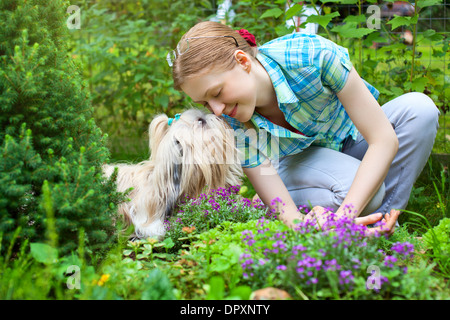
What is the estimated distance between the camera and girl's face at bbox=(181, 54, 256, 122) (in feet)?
7.54

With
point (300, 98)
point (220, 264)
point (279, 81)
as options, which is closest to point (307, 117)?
point (300, 98)

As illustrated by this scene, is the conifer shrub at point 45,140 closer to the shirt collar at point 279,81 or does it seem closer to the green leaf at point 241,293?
Answer: the green leaf at point 241,293

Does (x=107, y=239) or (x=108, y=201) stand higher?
(x=108, y=201)

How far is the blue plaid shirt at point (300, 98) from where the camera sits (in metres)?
2.43

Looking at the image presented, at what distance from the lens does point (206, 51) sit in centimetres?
233

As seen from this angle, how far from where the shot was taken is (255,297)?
1670 millimetres

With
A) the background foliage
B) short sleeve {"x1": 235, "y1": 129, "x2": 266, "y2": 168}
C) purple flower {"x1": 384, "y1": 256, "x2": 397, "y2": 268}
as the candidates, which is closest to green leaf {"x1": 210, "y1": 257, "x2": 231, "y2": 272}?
the background foliage

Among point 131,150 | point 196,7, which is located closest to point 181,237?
point 131,150

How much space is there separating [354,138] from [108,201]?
148 cm

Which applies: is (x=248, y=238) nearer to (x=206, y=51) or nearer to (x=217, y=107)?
(x=217, y=107)

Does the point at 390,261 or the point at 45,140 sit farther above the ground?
the point at 45,140

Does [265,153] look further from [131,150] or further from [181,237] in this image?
[131,150]

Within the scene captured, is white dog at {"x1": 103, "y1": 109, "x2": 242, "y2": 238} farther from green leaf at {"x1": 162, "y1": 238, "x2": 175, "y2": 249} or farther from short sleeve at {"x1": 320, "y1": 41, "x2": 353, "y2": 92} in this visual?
short sleeve at {"x1": 320, "y1": 41, "x2": 353, "y2": 92}

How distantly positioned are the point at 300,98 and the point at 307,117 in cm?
12
